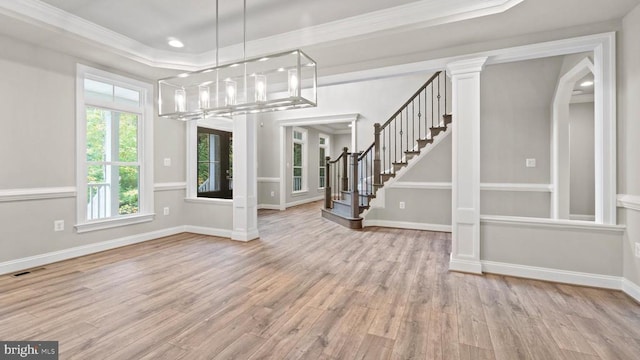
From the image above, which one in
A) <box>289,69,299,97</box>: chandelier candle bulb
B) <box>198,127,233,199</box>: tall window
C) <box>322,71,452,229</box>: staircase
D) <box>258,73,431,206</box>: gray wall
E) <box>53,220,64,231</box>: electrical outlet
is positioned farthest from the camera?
<box>258,73,431,206</box>: gray wall

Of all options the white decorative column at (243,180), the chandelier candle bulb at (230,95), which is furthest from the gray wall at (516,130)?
the chandelier candle bulb at (230,95)

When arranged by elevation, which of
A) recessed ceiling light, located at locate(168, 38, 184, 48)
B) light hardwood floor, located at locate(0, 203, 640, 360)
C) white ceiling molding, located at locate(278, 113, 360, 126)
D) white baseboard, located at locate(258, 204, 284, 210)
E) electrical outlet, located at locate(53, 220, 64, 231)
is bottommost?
light hardwood floor, located at locate(0, 203, 640, 360)

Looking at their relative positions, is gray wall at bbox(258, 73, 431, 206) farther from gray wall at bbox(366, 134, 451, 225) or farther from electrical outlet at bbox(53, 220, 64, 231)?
electrical outlet at bbox(53, 220, 64, 231)

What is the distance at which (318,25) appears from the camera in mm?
3197

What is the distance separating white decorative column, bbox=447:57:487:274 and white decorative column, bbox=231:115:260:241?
291 cm

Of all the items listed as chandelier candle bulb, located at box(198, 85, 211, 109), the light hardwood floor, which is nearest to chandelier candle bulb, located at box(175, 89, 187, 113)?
chandelier candle bulb, located at box(198, 85, 211, 109)

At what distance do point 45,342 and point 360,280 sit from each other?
2.41 m

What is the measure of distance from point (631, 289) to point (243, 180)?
4.50 meters

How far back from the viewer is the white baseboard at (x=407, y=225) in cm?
537

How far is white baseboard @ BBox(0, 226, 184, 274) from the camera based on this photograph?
3.11 m

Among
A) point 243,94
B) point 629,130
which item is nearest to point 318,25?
point 243,94

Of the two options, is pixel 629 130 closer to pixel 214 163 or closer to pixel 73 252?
pixel 73 252

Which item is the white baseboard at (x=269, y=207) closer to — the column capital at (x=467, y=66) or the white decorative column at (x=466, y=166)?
the white decorative column at (x=466, y=166)

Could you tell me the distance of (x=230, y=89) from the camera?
241 cm
